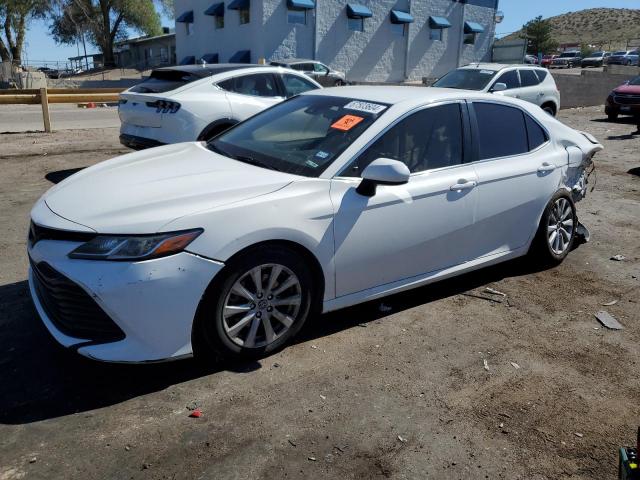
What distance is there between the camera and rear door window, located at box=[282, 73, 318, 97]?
912cm

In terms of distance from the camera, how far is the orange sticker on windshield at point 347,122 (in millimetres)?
4051

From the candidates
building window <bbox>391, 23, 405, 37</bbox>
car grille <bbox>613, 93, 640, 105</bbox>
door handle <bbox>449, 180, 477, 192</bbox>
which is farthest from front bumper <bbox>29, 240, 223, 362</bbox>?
building window <bbox>391, 23, 405, 37</bbox>

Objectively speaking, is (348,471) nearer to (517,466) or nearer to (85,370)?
(517,466)

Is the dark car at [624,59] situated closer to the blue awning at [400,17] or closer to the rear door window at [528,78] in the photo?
the blue awning at [400,17]

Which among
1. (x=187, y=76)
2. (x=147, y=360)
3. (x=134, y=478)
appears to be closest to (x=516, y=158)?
(x=147, y=360)

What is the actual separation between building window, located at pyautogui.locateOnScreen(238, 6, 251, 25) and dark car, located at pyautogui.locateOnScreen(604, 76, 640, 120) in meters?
19.5

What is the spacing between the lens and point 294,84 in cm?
922

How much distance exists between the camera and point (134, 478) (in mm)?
2578

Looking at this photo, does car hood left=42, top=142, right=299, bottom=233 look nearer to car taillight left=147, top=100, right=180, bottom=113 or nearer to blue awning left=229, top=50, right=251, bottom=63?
car taillight left=147, top=100, right=180, bottom=113

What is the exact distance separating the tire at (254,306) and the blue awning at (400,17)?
33.8m

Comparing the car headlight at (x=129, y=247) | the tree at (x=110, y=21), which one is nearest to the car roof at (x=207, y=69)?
the car headlight at (x=129, y=247)

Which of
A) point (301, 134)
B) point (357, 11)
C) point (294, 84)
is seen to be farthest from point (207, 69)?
point (357, 11)

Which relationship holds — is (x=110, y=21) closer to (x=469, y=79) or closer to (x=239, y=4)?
(x=239, y=4)

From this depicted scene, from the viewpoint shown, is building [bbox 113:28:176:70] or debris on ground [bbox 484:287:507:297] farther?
building [bbox 113:28:176:70]
